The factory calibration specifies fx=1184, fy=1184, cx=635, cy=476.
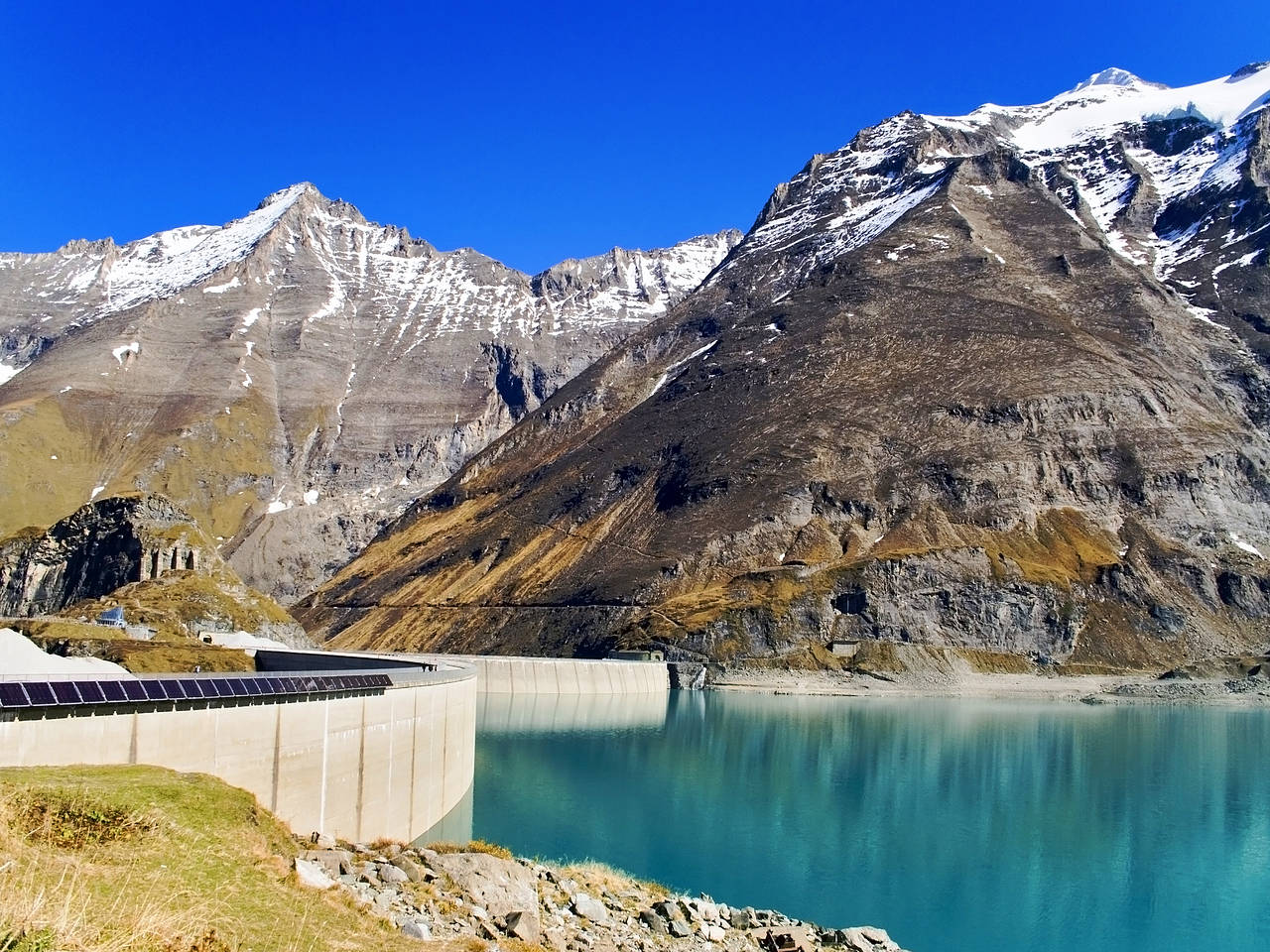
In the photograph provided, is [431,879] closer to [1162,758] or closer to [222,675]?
[222,675]

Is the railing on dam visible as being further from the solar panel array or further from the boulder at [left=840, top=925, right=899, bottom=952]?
the boulder at [left=840, top=925, right=899, bottom=952]

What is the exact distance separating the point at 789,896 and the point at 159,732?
91.3 ft

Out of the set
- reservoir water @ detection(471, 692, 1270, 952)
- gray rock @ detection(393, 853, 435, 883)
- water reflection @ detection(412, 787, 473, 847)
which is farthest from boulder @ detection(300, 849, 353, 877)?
reservoir water @ detection(471, 692, 1270, 952)

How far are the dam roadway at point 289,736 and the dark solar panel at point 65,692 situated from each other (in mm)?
35

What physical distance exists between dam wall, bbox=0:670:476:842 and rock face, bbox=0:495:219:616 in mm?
89017

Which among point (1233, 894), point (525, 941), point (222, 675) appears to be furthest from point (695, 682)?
point (525, 941)

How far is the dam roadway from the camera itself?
34.2 metres

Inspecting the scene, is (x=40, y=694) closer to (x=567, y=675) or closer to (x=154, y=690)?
(x=154, y=690)

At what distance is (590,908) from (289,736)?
13.9 m

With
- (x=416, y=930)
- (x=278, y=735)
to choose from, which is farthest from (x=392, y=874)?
(x=278, y=735)

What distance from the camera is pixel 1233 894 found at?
57625 mm

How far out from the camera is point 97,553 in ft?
489

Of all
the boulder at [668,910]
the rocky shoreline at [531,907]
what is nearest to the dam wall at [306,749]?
the rocky shoreline at [531,907]

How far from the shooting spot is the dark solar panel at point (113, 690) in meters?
36.2
